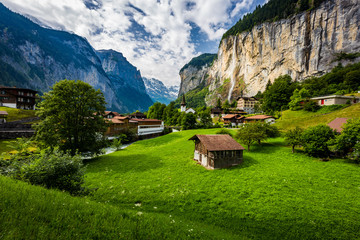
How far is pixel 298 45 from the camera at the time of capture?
96.2 meters

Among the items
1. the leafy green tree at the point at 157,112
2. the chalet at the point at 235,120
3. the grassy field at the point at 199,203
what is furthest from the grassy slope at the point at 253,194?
the leafy green tree at the point at 157,112

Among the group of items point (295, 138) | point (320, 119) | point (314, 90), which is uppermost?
point (314, 90)

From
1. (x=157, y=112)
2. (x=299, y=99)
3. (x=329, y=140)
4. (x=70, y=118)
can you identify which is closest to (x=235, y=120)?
(x=299, y=99)

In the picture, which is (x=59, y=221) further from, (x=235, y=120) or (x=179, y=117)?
(x=179, y=117)

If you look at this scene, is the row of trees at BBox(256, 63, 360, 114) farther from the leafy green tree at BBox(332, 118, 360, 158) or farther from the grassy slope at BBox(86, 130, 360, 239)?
the grassy slope at BBox(86, 130, 360, 239)

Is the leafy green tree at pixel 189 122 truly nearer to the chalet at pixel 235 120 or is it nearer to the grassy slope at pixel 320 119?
the chalet at pixel 235 120

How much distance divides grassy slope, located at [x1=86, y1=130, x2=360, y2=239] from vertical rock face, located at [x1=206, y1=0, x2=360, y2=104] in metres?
104

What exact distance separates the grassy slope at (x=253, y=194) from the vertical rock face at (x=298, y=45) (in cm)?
10415

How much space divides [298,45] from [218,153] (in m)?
120

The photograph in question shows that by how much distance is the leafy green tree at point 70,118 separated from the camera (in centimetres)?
2411

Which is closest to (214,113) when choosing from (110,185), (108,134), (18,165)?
(108,134)

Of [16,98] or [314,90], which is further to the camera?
[314,90]

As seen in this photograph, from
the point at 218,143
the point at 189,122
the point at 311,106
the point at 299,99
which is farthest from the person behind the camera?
the point at 189,122

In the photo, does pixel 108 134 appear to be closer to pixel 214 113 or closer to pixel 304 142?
pixel 304 142
